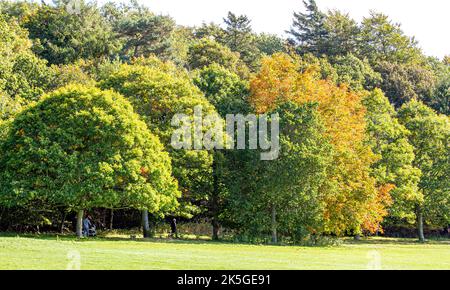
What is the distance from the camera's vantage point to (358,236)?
54.8 m

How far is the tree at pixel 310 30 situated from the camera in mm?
86750

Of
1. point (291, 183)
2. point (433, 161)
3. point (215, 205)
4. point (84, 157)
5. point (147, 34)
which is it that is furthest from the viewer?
point (147, 34)

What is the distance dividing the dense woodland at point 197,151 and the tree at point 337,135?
96 millimetres

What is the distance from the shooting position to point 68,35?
6994 cm

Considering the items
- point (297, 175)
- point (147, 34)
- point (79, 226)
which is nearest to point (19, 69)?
point (79, 226)

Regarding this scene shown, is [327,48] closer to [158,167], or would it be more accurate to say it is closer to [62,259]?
[158,167]

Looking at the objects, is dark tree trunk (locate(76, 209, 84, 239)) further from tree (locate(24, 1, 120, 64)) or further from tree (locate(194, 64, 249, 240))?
tree (locate(24, 1, 120, 64))

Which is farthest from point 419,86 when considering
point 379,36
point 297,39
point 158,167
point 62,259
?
point 62,259

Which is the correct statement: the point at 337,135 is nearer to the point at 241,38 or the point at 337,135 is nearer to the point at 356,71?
the point at 356,71

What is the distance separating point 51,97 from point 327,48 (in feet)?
173

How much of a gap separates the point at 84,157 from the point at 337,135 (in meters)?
18.0

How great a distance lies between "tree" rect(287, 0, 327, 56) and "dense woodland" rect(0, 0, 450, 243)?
47.9 ft

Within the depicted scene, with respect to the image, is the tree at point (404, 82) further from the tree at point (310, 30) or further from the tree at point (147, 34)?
the tree at point (147, 34)

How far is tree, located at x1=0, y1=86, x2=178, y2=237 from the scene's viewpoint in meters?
36.6
